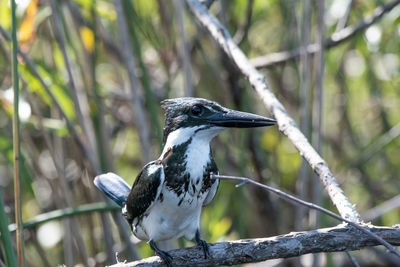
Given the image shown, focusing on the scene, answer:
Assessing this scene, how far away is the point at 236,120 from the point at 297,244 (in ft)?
1.80

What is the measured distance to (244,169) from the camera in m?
3.16

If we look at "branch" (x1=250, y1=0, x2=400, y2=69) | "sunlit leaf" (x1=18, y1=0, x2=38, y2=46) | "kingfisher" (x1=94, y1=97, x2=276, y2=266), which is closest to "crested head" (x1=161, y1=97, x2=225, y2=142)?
"kingfisher" (x1=94, y1=97, x2=276, y2=266)

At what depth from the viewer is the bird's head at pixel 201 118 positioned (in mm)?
2072

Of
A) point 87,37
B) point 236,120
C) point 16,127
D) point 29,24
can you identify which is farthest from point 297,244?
point 87,37

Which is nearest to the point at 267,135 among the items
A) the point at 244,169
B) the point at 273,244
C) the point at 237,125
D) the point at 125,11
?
the point at 244,169

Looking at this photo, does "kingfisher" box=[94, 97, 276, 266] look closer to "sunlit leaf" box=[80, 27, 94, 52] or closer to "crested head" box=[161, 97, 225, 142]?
"crested head" box=[161, 97, 225, 142]

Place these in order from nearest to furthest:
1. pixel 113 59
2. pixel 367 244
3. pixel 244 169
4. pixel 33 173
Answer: pixel 367 244 → pixel 244 169 → pixel 33 173 → pixel 113 59

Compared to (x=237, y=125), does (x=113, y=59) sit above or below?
above

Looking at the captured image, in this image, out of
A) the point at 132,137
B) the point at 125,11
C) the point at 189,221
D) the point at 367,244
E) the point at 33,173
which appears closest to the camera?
the point at 367,244

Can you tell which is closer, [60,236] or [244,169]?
[244,169]

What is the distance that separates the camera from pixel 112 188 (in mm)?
2576

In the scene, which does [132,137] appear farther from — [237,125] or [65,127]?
[237,125]

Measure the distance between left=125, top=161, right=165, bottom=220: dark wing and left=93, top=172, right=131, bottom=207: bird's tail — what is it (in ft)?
0.76

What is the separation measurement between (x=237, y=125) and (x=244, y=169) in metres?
1.12
